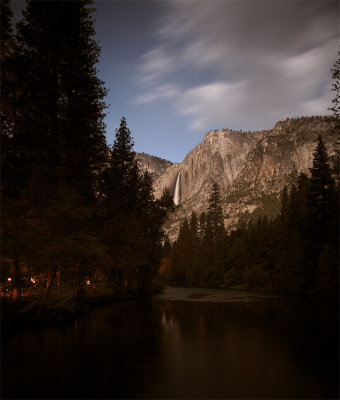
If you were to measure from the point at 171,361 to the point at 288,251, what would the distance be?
3775cm

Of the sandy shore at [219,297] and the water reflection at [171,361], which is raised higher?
the water reflection at [171,361]

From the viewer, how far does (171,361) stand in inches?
375

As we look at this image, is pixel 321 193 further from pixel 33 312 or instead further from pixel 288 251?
pixel 33 312

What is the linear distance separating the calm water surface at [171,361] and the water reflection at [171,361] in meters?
0.02

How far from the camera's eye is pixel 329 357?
976 cm

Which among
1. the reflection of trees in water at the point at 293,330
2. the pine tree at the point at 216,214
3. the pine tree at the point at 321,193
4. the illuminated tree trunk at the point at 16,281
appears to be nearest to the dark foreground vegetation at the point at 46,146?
the illuminated tree trunk at the point at 16,281

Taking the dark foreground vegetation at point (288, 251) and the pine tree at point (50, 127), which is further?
the dark foreground vegetation at point (288, 251)

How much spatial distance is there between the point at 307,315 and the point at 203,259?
167ft

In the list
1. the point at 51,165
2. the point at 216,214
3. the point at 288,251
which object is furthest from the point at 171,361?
the point at 216,214

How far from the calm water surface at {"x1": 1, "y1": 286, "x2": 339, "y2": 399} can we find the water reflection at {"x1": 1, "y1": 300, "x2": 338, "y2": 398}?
0.9 inches

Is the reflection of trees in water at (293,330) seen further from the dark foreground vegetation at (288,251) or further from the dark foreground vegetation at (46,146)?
the dark foreground vegetation at (288,251)

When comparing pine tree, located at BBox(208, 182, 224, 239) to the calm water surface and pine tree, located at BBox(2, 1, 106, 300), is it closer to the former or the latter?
pine tree, located at BBox(2, 1, 106, 300)

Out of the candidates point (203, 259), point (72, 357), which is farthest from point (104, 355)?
point (203, 259)

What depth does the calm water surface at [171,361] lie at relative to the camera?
7090mm
